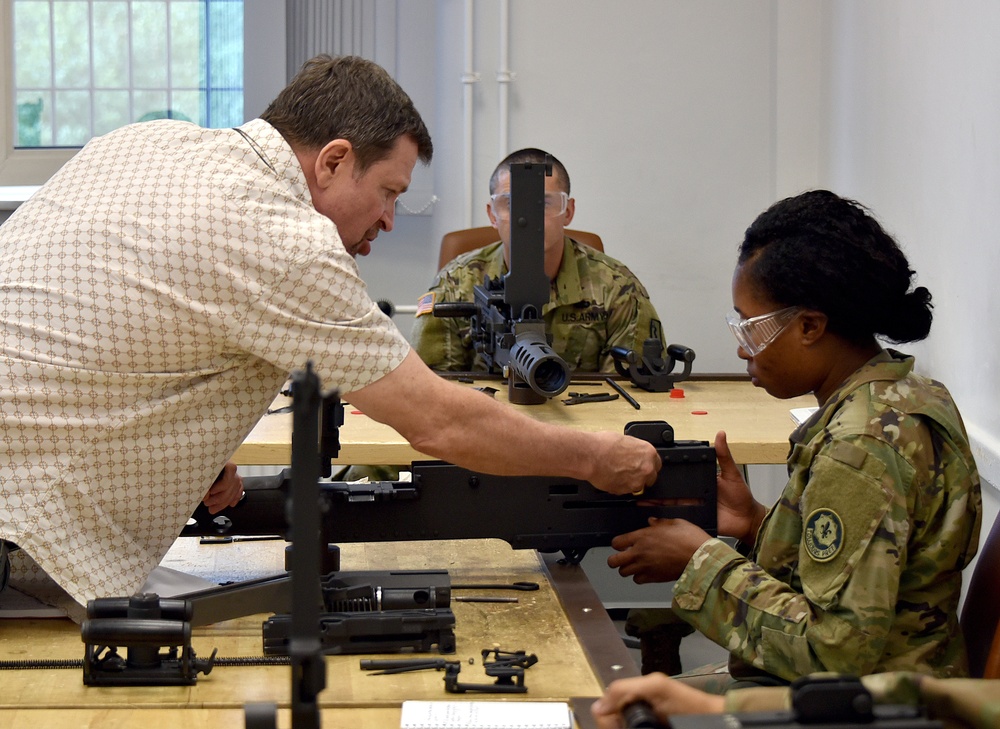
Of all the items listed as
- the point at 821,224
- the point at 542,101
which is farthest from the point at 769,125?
the point at 821,224

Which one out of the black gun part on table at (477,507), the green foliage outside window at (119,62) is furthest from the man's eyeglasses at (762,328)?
the green foliage outside window at (119,62)

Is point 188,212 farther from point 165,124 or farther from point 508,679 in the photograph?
point 508,679

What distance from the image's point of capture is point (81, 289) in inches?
58.9

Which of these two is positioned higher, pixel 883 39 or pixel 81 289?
pixel 883 39

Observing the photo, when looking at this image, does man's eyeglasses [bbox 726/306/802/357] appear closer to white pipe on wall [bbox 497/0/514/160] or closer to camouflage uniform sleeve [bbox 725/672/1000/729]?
camouflage uniform sleeve [bbox 725/672/1000/729]

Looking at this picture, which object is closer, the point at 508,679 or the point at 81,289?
the point at 508,679

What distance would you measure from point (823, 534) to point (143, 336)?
0.94 metres

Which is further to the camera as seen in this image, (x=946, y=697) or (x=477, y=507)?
(x=477, y=507)

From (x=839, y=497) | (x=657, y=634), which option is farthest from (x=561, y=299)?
(x=839, y=497)

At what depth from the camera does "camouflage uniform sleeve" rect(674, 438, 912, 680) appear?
1411 millimetres

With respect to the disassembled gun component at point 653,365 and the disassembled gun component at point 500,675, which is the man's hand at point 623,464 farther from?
the disassembled gun component at point 653,365

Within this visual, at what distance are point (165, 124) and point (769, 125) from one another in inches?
136

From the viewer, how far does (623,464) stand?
1694 millimetres

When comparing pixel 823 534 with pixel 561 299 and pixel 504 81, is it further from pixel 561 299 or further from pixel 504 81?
pixel 504 81
